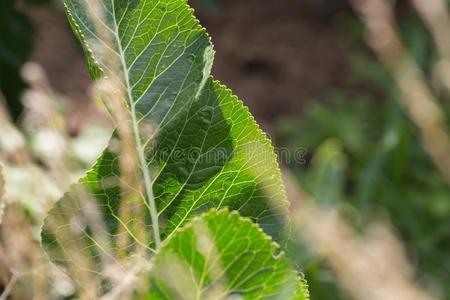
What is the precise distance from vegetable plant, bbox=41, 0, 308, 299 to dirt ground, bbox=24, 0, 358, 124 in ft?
8.49

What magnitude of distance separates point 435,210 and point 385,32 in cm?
206

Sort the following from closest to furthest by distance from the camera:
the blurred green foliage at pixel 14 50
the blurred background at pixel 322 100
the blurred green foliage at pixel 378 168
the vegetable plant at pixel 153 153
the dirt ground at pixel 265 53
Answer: the vegetable plant at pixel 153 153 < the blurred green foliage at pixel 14 50 < the blurred background at pixel 322 100 < the blurred green foliage at pixel 378 168 < the dirt ground at pixel 265 53

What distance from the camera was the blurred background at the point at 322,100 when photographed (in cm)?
248

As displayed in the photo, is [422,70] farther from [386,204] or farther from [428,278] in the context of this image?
[428,278]

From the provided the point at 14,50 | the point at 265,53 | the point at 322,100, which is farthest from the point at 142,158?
the point at 265,53

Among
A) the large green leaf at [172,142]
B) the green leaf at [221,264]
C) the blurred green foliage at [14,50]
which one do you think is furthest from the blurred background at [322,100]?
the green leaf at [221,264]

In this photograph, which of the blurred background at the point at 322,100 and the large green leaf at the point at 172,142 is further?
the blurred background at the point at 322,100

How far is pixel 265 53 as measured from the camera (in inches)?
165

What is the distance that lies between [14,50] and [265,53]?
2.12m

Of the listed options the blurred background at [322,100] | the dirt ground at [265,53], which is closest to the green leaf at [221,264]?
the blurred background at [322,100]

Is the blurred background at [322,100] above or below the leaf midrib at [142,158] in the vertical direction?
below

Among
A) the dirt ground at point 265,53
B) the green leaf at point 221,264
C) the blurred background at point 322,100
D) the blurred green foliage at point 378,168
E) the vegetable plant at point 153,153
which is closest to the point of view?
the green leaf at point 221,264

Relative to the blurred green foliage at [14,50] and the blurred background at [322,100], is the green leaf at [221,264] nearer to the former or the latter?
the blurred background at [322,100]

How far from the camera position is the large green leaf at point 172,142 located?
99 cm
